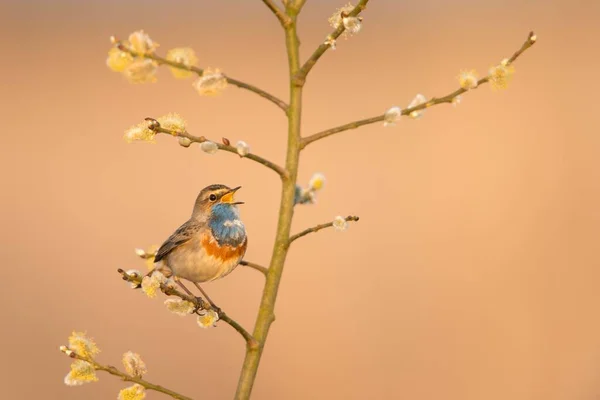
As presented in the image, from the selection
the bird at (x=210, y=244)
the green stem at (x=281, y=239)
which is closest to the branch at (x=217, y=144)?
the green stem at (x=281, y=239)

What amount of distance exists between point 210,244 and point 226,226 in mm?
58

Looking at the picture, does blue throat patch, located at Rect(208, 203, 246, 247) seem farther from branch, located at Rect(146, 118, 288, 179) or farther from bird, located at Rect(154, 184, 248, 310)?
branch, located at Rect(146, 118, 288, 179)

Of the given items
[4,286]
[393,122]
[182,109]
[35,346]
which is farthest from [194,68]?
[182,109]

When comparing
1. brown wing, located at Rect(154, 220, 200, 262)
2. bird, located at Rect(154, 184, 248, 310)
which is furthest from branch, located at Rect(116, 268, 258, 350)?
brown wing, located at Rect(154, 220, 200, 262)

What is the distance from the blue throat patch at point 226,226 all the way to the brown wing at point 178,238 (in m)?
0.05

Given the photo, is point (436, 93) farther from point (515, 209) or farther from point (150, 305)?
point (150, 305)

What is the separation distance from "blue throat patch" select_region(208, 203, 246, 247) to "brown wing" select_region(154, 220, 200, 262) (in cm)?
5

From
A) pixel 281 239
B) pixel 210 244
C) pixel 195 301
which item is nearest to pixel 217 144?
pixel 281 239

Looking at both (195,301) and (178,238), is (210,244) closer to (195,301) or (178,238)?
(178,238)

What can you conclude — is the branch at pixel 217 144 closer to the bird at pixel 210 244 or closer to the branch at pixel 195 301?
the branch at pixel 195 301

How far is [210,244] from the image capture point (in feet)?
5.73

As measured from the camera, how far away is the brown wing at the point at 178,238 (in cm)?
179

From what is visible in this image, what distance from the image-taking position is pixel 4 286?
5465 millimetres

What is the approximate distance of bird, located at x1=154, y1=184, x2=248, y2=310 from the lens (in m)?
1.70
